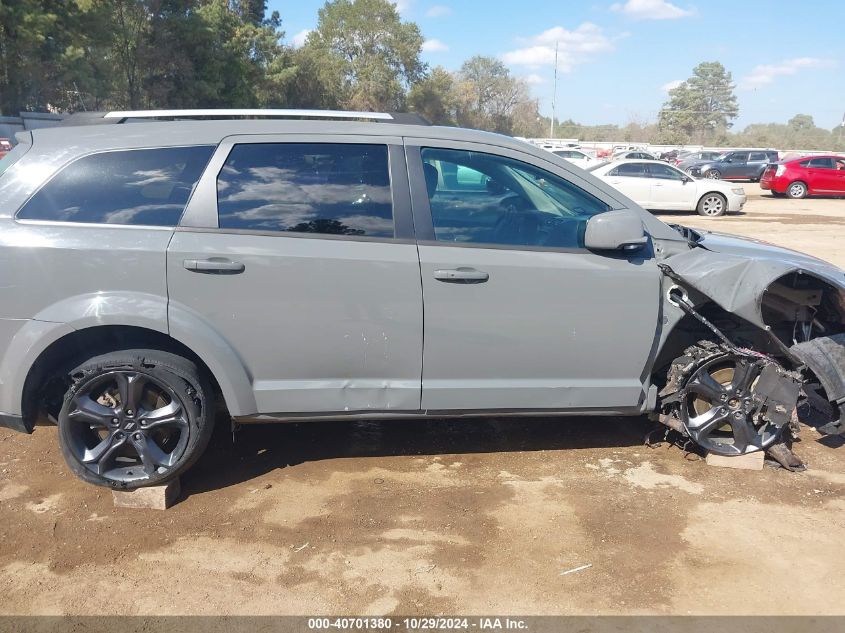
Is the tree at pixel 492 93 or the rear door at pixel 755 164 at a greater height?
the tree at pixel 492 93

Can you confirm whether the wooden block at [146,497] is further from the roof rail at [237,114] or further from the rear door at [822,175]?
the rear door at [822,175]

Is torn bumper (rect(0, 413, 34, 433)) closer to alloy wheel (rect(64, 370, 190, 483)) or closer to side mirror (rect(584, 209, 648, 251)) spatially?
alloy wheel (rect(64, 370, 190, 483))

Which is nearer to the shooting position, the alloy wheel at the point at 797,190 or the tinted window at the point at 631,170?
the tinted window at the point at 631,170

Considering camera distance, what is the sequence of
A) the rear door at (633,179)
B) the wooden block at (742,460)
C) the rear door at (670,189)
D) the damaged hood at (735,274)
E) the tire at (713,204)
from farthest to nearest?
1. the tire at (713,204)
2. the rear door at (670,189)
3. the rear door at (633,179)
4. the wooden block at (742,460)
5. the damaged hood at (735,274)

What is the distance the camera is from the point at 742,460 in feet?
12.8

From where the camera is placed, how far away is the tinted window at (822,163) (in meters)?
25.1

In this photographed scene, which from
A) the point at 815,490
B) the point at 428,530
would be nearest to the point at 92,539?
the point at 428,530

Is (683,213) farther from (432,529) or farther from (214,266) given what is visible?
(214,266)

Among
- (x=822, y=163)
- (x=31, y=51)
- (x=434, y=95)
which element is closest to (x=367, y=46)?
(x=434, y=95)

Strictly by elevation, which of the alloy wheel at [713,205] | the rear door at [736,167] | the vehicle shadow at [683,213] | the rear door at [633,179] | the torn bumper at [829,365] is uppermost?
the rear door at [736,167]

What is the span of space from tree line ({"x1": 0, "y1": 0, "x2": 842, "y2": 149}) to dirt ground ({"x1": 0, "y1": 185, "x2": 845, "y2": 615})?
32159mm

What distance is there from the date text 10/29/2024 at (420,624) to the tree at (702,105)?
112 m

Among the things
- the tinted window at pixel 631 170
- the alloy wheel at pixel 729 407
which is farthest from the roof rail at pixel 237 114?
A: the tinted window at pixel 631 170

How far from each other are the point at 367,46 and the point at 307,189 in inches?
2729
